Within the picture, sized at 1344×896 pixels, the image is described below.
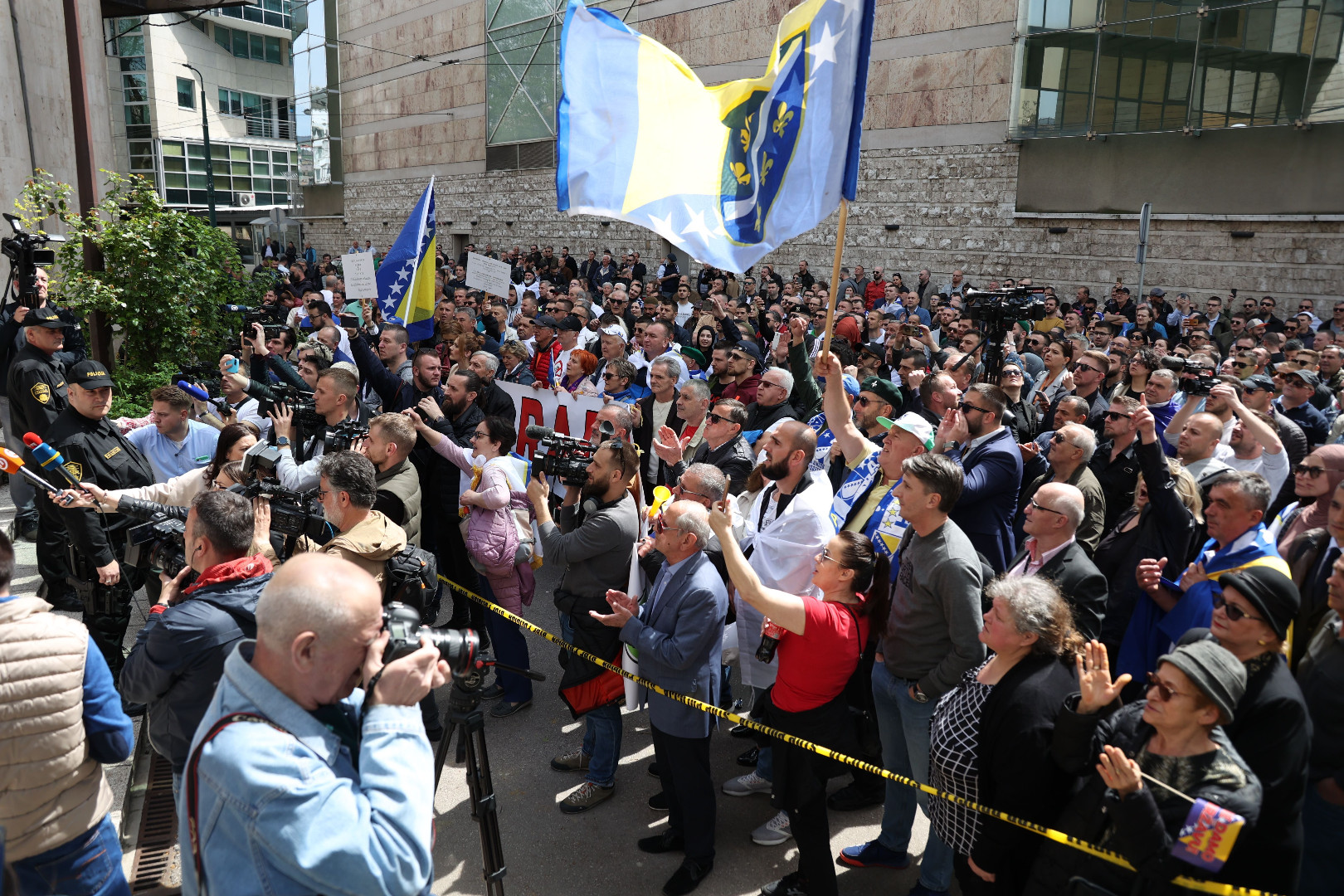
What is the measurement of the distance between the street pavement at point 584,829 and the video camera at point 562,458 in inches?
62.6

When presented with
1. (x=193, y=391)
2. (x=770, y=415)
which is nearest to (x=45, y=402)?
(x=193, y=391)

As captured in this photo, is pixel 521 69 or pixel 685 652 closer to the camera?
pixel 685 652

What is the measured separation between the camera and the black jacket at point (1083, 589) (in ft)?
11.7

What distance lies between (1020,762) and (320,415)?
4.52 m

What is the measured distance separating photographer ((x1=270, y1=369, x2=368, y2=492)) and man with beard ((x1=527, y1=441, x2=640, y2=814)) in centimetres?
169

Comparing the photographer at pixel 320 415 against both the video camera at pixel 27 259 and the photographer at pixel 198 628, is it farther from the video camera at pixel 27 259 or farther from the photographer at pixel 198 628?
the video camera at pixel 27 259

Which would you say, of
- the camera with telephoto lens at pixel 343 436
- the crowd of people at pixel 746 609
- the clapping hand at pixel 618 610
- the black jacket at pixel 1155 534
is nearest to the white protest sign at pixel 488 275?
the crowd of people at pixel 746 609

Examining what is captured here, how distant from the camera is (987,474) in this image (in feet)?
15.2

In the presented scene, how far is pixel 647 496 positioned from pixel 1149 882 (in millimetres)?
4510

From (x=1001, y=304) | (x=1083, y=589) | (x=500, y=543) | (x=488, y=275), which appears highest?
(x=488, y=275)

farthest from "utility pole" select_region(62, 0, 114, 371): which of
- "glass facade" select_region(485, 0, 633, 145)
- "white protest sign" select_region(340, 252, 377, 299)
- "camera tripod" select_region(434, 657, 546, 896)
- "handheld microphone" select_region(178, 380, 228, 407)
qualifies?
"glass facade" select_region(485, 0, 633, 145)

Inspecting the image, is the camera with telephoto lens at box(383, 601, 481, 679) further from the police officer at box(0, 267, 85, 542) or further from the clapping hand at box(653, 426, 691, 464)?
the police officer at box(0, 267, 85, 542)

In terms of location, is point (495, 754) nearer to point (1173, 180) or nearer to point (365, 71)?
point (1173, 180)

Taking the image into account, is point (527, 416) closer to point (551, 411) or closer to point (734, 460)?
point (551, 411)
